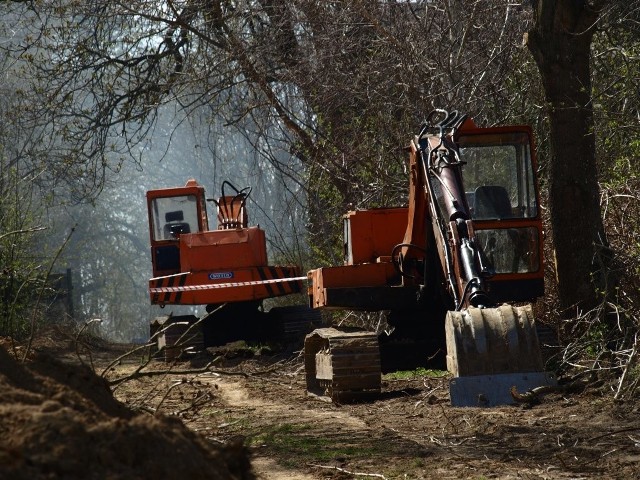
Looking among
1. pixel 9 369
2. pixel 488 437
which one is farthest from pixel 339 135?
pixel 9 369

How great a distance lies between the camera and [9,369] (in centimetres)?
446

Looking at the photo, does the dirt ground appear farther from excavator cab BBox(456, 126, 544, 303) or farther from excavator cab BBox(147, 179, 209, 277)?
excavator cab BBox(147, 179, 209, 277)

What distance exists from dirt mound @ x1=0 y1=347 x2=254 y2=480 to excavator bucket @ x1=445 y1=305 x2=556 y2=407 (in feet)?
14.9

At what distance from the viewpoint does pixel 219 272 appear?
1661cm

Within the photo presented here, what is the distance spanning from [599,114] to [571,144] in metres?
2.17

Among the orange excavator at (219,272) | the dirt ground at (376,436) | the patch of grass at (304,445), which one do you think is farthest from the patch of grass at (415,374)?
the orange excavator at (219,272)

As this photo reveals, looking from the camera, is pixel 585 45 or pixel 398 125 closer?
pixel 585 45

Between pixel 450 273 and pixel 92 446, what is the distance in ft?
19.9

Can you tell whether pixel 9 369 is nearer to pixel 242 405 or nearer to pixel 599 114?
pixel 242 405

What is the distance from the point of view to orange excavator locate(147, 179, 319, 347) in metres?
16.5

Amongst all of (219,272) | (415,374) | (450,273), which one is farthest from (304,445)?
(219,272)

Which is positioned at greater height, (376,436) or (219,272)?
(219,272)

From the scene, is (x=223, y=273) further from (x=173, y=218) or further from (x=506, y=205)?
(x=506, y=205)

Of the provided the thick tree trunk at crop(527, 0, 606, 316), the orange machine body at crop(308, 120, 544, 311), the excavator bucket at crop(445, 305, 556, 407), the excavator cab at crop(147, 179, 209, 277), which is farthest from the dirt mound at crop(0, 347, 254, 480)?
the excavator cab at crop(147, 179, 209, 277)
